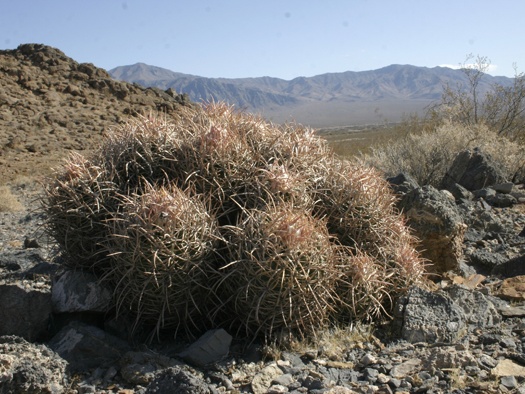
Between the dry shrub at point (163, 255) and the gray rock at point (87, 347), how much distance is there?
25 cm

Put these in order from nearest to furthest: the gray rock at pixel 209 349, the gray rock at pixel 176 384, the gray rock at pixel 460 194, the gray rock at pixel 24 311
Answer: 1. the gray rock at pixel 176 384
2. the gray rock at pixel 209 349
3. the gray rock at pixel 24 311
4. the gray rock at pixel 460 194

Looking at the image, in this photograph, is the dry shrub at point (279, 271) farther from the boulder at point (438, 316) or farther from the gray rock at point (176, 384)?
the gray rock at point (176, 384)

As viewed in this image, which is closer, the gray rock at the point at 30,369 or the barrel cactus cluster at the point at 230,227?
the gray rock at the point at 30,369

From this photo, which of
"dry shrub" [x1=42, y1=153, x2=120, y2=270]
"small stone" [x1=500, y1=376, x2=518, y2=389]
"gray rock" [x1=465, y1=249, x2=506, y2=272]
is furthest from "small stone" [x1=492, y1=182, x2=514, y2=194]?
"dry shrub" [x1=42, y1=153, x2=120, y2=270]

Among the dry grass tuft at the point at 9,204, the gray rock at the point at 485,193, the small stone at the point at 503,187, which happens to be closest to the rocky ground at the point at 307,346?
the gray rock at the point at 485,193

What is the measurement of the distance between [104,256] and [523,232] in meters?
5.86

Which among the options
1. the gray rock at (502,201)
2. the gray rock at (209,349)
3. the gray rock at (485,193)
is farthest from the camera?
the gray rock at (485,193)

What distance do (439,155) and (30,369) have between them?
10.7 m

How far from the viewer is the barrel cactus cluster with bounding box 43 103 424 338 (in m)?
4.21

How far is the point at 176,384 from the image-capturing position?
3.43 metres

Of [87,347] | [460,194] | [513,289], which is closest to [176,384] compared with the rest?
[87,347]

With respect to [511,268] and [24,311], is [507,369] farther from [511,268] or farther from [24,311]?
[24,311]

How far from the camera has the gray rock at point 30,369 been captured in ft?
12.0

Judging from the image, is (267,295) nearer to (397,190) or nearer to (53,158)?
(397,190)
